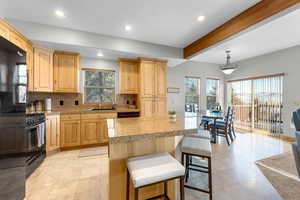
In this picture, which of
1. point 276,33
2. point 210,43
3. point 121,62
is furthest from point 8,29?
point 276,33

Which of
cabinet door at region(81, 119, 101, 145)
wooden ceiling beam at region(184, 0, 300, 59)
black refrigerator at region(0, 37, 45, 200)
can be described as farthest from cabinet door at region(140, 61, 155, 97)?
black refrigerator at region(0, 37, 45, 200)

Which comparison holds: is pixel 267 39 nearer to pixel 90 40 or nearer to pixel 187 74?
pixel 187 74

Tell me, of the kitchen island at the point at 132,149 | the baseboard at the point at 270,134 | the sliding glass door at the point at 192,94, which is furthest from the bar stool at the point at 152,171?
the baseboard at the point at 270,134

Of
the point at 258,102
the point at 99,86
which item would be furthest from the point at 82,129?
the point at 258,102

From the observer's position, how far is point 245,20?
91.5 inches

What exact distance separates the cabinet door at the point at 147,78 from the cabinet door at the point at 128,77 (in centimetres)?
32

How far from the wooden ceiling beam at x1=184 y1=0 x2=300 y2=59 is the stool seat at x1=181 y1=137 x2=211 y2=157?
2189 millimetres

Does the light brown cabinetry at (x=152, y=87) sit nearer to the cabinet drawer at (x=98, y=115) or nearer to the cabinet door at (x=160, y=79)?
the cabinet door at (x=160, y=79)

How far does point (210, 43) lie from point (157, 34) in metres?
1.28

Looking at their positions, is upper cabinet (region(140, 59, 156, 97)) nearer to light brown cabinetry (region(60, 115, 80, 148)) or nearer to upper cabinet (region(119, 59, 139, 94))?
upper cabinet (region(119, 59, 139, 94))

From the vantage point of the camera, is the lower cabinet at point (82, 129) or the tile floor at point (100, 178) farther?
the lower cabinet at point (82, 129)

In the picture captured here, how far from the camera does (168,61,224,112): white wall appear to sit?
528 centimetres

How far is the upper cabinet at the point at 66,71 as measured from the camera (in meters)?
3.28

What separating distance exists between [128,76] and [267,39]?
13.1ft
